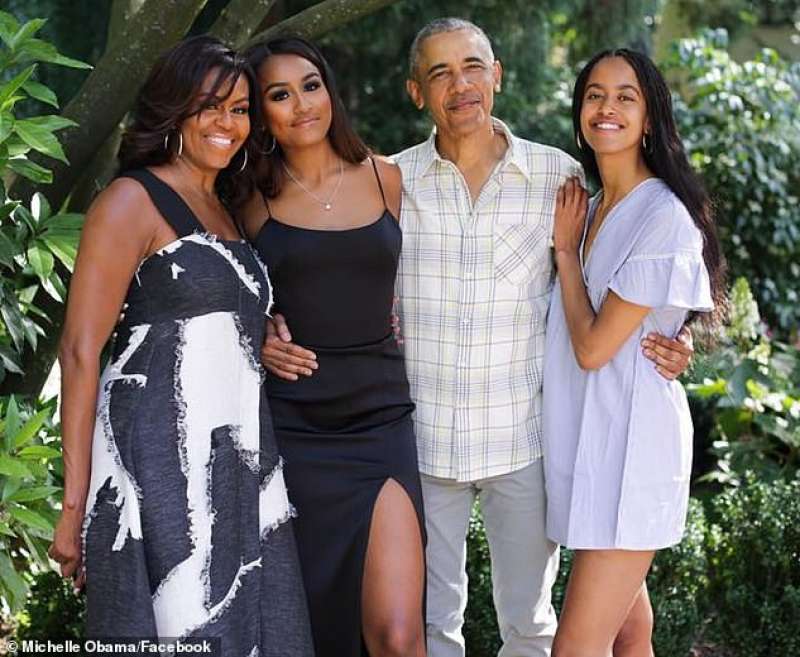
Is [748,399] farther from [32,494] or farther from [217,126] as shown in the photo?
[32,494]

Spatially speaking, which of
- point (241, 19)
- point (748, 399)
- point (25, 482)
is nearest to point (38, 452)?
point (25, 482)

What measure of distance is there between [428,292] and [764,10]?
41.6 feet

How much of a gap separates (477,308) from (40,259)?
1.26 m

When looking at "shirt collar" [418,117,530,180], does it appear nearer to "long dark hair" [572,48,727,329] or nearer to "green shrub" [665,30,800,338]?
"long dark hair" [572,48,727,329]

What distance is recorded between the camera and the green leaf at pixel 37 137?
331 cm

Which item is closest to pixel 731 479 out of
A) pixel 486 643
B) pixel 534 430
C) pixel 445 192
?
pixel 486 643

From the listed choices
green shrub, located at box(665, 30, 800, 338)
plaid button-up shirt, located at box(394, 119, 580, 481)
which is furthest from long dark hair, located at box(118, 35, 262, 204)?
green shrub, located at box(665, 30, 800, 338)

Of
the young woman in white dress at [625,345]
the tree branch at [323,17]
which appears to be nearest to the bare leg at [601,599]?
the young woman in white dress at [625,345]

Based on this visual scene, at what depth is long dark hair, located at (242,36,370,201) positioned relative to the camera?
11.2ft

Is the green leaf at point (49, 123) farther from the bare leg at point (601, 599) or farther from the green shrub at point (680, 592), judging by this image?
the green shrub at point (680, 592)

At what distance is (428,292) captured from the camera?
3562mm

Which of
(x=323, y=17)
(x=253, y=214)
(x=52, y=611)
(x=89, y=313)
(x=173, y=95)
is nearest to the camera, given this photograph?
(x=89, y=313)

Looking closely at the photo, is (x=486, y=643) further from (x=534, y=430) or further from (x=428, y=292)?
(x=428, y=292)

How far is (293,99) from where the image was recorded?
3.38 metres
